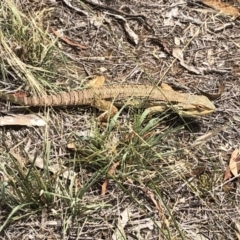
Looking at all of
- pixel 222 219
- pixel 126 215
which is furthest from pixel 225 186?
pixel 126 215

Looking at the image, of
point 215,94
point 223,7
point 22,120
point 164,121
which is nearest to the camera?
point 22,120

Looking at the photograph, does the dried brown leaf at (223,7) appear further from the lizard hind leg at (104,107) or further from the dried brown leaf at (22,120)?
the dried brown leaf at (22,120)

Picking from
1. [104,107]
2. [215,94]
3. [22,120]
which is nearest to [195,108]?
[215,94]

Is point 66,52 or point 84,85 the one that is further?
point 66,52

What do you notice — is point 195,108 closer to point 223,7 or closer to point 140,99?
point 140,99

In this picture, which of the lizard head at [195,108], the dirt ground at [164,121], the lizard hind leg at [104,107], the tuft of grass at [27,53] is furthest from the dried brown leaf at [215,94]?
the tuft of grass at [27,53]

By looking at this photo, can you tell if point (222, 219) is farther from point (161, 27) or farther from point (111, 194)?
point (161, 27)
